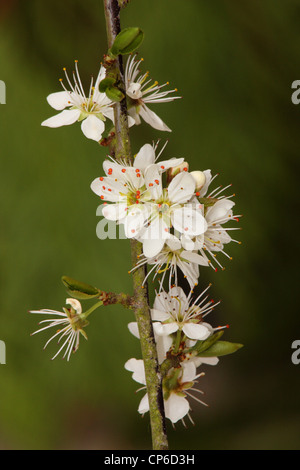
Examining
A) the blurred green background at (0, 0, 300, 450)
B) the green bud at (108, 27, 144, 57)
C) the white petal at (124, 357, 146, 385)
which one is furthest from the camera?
the blurred green background at (0, 0, 300, 450)

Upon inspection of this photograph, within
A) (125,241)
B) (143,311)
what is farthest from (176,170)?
(125,241)

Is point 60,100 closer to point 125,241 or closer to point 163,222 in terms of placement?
point 163,222

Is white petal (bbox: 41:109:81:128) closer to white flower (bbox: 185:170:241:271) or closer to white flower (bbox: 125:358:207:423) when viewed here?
white flower (bbox: 185:170:241:271)

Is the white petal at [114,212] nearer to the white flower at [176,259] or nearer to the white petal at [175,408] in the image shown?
the white flower at [176,259]

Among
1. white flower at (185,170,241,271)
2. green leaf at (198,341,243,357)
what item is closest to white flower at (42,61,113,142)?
white flower at (185,170,241,271)

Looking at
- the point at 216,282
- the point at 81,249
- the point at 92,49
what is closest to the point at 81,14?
the point at 92,49

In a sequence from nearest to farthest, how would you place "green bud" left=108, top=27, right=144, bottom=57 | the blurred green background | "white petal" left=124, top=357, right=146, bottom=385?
"green bud" left=108, top=27, right=144, bottom=57 < "white petal" left=124, top=357, right=146, bottom=385 < the blurred green background
